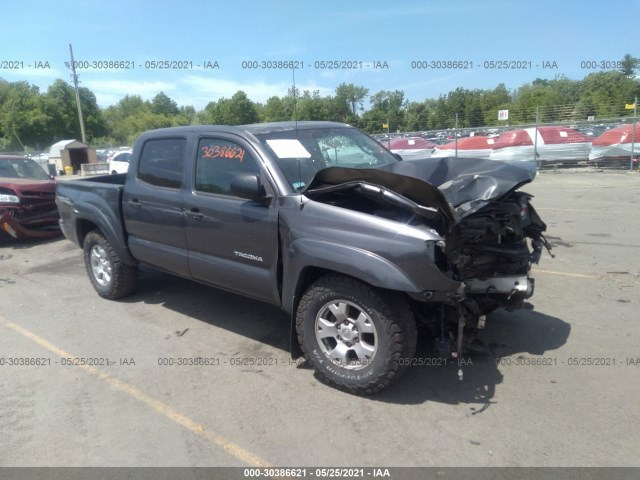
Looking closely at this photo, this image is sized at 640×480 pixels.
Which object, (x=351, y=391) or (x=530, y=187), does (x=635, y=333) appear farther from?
(x=530, y=187)

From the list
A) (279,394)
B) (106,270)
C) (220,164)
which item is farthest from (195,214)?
(106,270)

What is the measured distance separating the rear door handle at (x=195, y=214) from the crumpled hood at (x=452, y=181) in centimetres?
125

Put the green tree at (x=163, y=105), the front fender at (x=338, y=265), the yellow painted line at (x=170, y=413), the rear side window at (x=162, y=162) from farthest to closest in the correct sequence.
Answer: the green tree at (x=163, y=105), the rear side window at (x=162, y=162), the front fender at (x=338, y=265), the yellow painted line at (x=170, y=413)

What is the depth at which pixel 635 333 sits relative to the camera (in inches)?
174

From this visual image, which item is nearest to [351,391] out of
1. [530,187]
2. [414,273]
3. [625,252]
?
[414,273]

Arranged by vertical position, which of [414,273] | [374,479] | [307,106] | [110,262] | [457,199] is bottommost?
[374,479]

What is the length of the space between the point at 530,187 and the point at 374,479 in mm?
14308

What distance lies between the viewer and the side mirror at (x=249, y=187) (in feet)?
12.4

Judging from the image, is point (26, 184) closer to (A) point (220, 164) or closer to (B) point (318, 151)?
(A) point (220, 164)

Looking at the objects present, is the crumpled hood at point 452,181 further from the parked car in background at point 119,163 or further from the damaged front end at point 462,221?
the parked car in background at point 119,163

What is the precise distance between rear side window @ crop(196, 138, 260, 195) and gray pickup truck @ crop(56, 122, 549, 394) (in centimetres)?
1

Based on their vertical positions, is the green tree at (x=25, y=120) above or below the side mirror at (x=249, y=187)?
A: above

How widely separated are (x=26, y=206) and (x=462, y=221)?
8755 millimetres

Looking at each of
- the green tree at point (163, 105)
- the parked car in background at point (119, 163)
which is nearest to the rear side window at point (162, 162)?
the parked car in background at point (119, 163)
